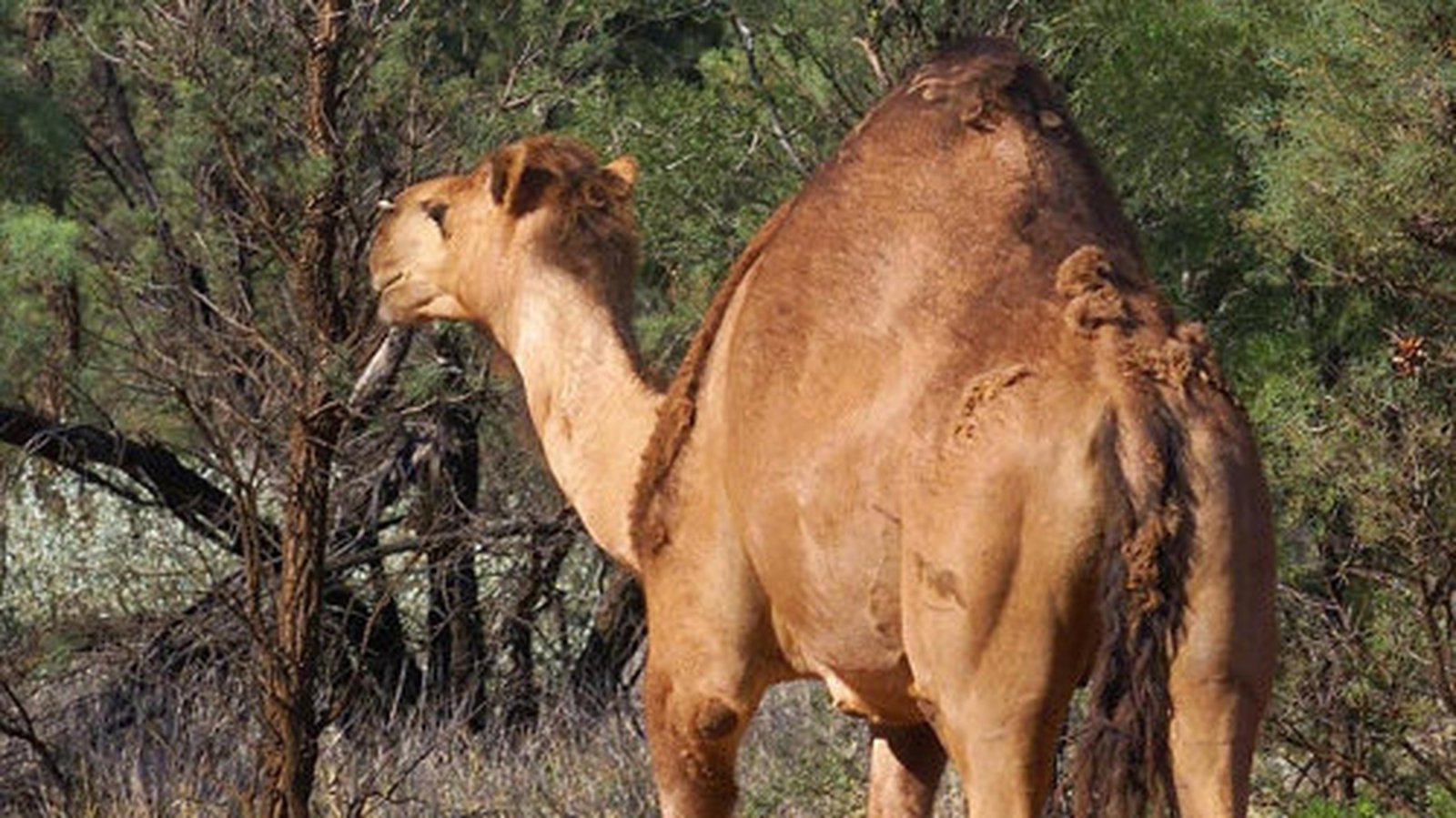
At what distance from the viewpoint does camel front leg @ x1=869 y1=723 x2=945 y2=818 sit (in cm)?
736

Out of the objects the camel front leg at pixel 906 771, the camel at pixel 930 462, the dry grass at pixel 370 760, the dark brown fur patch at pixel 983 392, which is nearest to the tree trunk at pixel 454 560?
the dry grass at pixel 370 760

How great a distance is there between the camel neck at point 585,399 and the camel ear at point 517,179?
0.20 m

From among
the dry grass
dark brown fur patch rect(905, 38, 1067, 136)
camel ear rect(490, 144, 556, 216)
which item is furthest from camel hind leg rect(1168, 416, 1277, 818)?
the dry grass

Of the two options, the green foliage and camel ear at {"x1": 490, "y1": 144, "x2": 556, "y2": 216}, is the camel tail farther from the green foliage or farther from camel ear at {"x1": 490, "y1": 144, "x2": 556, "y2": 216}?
the green foliage

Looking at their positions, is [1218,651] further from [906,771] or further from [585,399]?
[585,399]

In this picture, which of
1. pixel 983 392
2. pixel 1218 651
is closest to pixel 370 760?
pixel 983 392

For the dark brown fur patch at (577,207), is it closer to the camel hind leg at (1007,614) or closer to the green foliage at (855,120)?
the green foliage at (855,120)

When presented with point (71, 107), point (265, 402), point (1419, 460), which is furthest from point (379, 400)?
point (71, 107)

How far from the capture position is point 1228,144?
1191 centimetres

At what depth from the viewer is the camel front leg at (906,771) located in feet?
24.1

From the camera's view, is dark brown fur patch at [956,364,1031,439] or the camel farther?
dark brown fur patch at [956,364,1031,439]

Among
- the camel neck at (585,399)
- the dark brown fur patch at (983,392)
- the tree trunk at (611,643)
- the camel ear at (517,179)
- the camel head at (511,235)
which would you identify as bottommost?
the tree trunk at (611,643)

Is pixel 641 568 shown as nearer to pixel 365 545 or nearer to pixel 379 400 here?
pixel 379 400

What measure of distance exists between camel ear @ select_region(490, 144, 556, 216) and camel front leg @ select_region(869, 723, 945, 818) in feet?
5.52
